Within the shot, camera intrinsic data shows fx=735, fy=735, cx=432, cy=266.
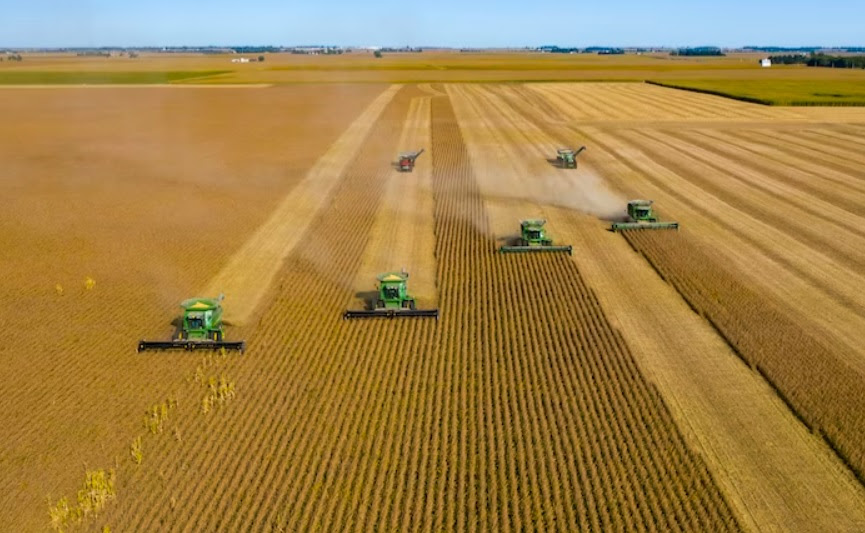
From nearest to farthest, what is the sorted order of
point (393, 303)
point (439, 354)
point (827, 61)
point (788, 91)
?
1. point (439, 354)
2. point (393, 303)
3. point (788, 91)
4. point (827, 61)

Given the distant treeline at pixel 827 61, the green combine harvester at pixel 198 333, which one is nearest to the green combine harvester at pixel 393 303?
the green combine harvester at pixel 198 333

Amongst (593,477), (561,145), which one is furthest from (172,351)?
(561,145)

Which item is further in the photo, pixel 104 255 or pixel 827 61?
pixel 827 61

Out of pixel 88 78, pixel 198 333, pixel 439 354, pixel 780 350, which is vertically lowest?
pixel 780 350

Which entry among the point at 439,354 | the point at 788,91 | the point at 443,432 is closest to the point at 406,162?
the point at 439,354

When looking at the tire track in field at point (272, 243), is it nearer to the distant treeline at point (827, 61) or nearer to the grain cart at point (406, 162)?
the grain cart at point (406, 162)

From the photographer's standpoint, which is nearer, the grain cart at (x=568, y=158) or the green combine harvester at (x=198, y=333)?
the green combine harvester at (x=198, y=333)

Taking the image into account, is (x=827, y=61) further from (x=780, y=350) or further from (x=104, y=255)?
(x=104, y=255)

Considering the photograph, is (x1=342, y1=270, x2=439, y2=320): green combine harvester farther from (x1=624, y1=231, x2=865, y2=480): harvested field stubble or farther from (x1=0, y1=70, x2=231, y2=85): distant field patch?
(x1=0, y1=70, x2=231, y2=85): distant field patch
